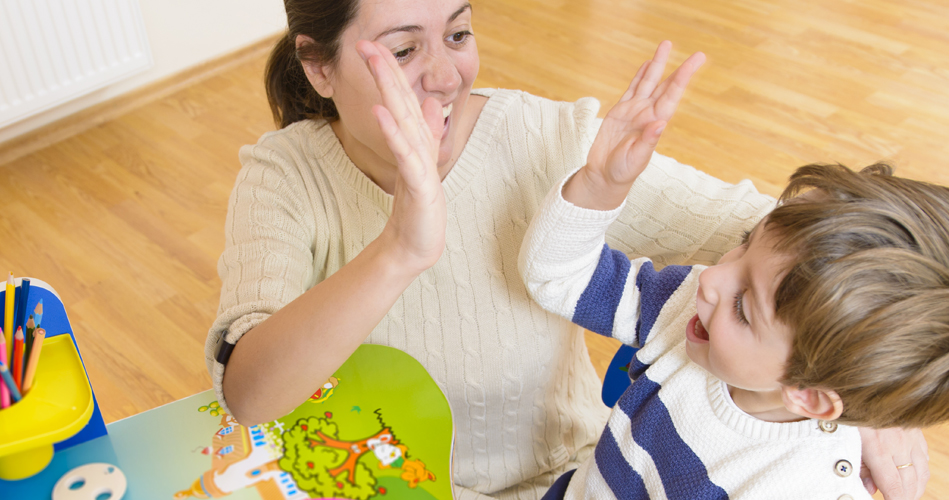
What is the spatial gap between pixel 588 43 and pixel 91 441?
276 centimetres

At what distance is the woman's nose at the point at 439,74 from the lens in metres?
0.97

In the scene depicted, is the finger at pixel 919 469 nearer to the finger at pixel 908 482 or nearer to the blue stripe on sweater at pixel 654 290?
the finger at pixel 908 482

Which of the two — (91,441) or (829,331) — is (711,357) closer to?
(829,331)

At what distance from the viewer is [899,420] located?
0.72 meters

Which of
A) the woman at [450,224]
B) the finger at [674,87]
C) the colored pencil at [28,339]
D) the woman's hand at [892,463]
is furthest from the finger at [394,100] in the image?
the woman's hand at [892,463]

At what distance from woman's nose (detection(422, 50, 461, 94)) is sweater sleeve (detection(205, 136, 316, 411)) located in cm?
26

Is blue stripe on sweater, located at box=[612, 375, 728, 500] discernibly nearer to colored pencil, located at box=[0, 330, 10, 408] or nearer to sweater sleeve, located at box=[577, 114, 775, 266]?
sweater sleeve, located at box=[577, 114, 775, 266]

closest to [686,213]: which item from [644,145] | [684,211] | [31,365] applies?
[684,211]

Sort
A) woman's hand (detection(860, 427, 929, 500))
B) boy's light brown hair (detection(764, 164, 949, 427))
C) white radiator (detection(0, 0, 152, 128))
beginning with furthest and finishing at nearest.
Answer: white radiator (detection(0, 0, 152, 128)) → woman's hand (detection(860, 427, 929, 500)) → boy's light brown hair (detection(764, 164, 949, 427))

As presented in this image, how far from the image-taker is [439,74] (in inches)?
38.0

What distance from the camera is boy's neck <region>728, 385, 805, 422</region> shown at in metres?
0.83

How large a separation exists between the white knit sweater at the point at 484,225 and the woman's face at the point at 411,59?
87 millimetres

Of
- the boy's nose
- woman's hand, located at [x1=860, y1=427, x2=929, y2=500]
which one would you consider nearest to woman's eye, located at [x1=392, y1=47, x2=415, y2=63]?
the boy's nose

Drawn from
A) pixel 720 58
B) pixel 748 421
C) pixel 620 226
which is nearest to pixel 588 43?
pixel 720 58
